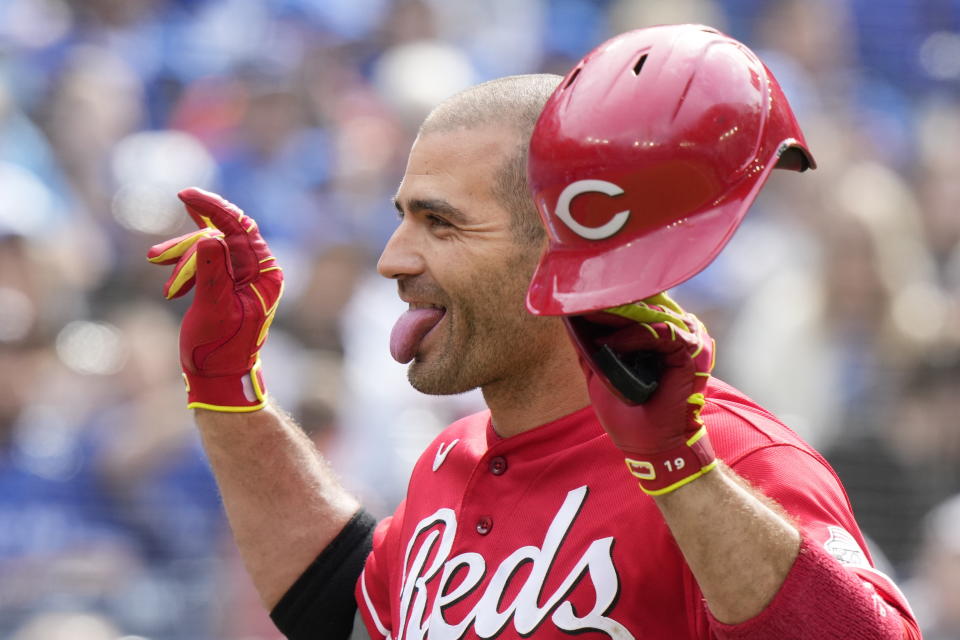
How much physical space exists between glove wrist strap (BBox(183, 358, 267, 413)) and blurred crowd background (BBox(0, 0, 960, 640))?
191 cm

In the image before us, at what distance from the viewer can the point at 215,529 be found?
502cm

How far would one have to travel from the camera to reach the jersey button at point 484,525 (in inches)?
92.0

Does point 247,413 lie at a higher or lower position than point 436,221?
lower

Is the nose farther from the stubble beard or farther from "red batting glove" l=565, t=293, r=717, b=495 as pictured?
"red batting glove" l=565, t=293, r=717, b=495

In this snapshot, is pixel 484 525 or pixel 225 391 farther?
pixel 225 391

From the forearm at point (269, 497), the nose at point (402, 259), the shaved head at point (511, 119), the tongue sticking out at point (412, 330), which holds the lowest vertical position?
the forearm at point (269, 497)

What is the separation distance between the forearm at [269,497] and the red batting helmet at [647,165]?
1185 mm

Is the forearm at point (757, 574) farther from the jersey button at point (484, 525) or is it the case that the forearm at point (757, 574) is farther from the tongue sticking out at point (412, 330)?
the tongue sticking out at point (412, 330)

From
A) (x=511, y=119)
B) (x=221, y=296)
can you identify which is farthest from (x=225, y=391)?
(x=511, y=119)

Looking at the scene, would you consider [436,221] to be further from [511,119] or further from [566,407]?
[566,407]

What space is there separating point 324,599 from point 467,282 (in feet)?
2.64

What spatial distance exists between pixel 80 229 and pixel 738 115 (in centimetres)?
449

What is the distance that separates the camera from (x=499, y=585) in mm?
2230

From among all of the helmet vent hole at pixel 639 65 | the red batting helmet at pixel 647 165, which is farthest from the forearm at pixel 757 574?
the helmet vent hole at pixel 639 65
